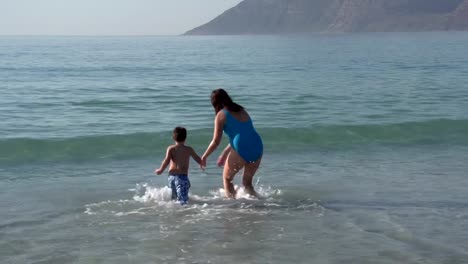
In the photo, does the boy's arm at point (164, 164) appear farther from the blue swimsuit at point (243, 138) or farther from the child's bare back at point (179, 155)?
the blue swimsuit at point (243, 138)

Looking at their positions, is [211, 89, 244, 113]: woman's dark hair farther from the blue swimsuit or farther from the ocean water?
the ocean water

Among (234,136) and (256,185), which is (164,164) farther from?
(256,185)

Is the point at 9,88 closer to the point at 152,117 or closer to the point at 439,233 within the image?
the point at 152,117

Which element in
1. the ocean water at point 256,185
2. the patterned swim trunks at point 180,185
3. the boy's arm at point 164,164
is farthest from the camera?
the patterned swim trunks at point 180,185

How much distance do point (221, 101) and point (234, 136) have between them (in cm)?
46

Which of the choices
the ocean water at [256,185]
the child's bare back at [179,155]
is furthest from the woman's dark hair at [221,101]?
the ocean water at [256,185]

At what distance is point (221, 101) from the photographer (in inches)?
315

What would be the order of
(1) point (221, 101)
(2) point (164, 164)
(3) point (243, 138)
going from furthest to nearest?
(2) point (164, 164) → (3) point (243, 138) → (1) point (221, 101)

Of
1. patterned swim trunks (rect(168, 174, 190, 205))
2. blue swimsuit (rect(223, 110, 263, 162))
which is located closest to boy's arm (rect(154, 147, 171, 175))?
patterned swim trunks (rect(168, 174, 190, 205))

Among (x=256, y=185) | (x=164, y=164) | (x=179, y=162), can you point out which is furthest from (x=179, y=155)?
(x=256, y=185)

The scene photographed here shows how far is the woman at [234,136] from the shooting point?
805 centimetres

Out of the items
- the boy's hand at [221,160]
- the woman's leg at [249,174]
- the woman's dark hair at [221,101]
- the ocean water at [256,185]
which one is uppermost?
the woman's dark hair at [221,101]

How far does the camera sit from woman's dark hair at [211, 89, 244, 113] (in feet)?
26.2

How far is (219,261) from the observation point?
6.32 m
